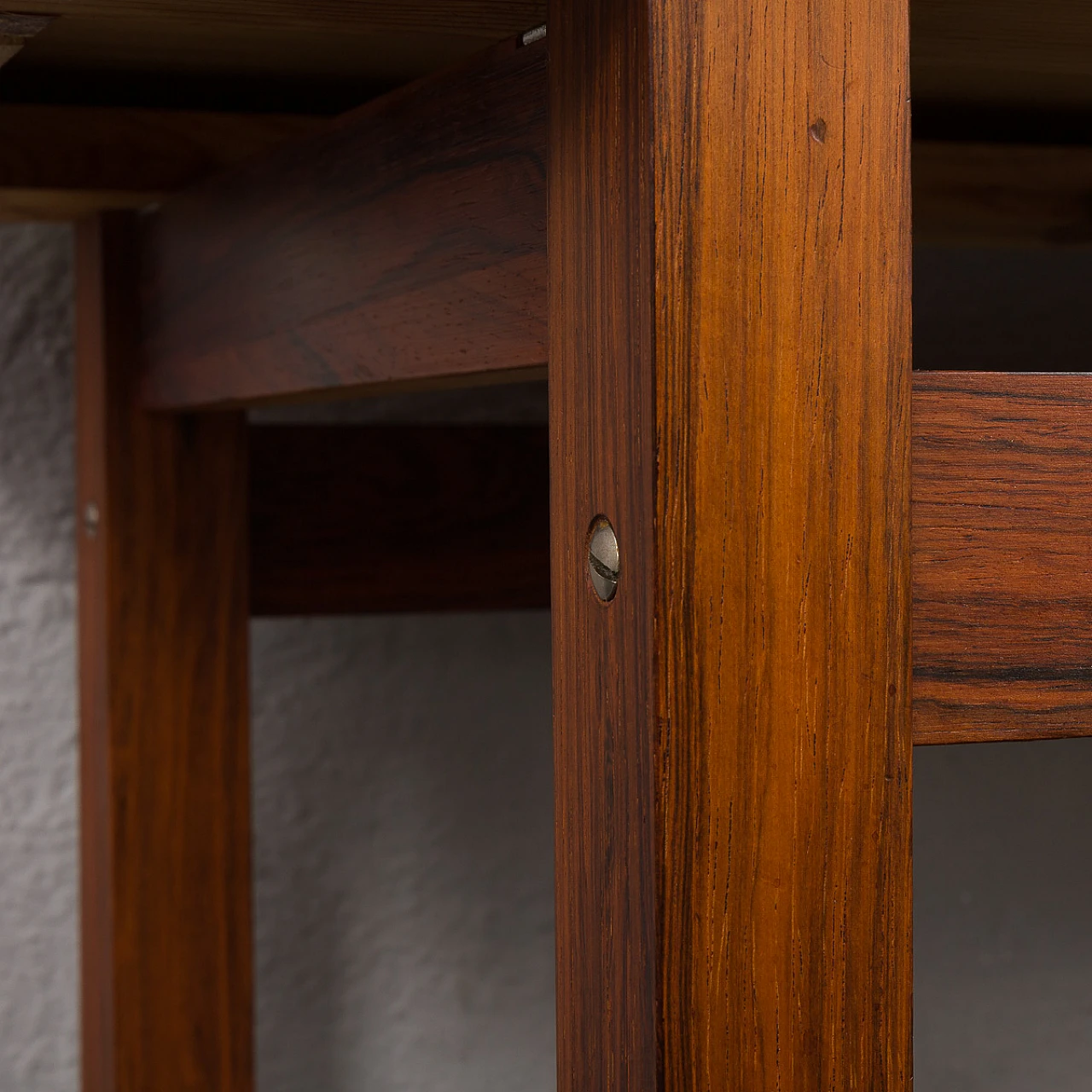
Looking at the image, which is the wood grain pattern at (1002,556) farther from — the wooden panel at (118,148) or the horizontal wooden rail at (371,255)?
the wooden panel at (118,148)

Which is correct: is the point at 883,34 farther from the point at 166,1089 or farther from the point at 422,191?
the point at 166,1089

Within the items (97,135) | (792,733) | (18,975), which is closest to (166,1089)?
(18,975)

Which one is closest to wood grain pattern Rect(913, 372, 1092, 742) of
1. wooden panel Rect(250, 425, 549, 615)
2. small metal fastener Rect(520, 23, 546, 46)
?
small metal fastener Rect(520, 23, 546, 46)

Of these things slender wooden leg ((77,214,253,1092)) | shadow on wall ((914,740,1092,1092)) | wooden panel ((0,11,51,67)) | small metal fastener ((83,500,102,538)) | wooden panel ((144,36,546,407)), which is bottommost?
shadow on wall ((914,740,1092,1092))

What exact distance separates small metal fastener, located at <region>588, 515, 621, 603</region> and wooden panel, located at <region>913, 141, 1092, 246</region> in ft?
1.55

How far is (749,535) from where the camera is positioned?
0.31 metres

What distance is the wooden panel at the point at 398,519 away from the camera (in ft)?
2.64

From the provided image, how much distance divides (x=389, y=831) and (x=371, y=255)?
1.92ft

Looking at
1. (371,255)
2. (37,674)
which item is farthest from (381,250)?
(37,674)

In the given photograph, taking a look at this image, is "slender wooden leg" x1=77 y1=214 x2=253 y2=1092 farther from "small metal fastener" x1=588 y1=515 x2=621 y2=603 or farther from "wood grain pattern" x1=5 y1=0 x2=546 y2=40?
"small metal fastener" x1=588 y1=515 x2=621 y2=603

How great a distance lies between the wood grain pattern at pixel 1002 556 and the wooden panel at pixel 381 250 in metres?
0.09

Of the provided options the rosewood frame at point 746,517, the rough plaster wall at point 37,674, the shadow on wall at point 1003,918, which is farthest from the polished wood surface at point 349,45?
the shadow on wall at point 1003,918

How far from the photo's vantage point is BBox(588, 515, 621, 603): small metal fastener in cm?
32

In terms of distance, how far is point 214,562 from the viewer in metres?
0.76
